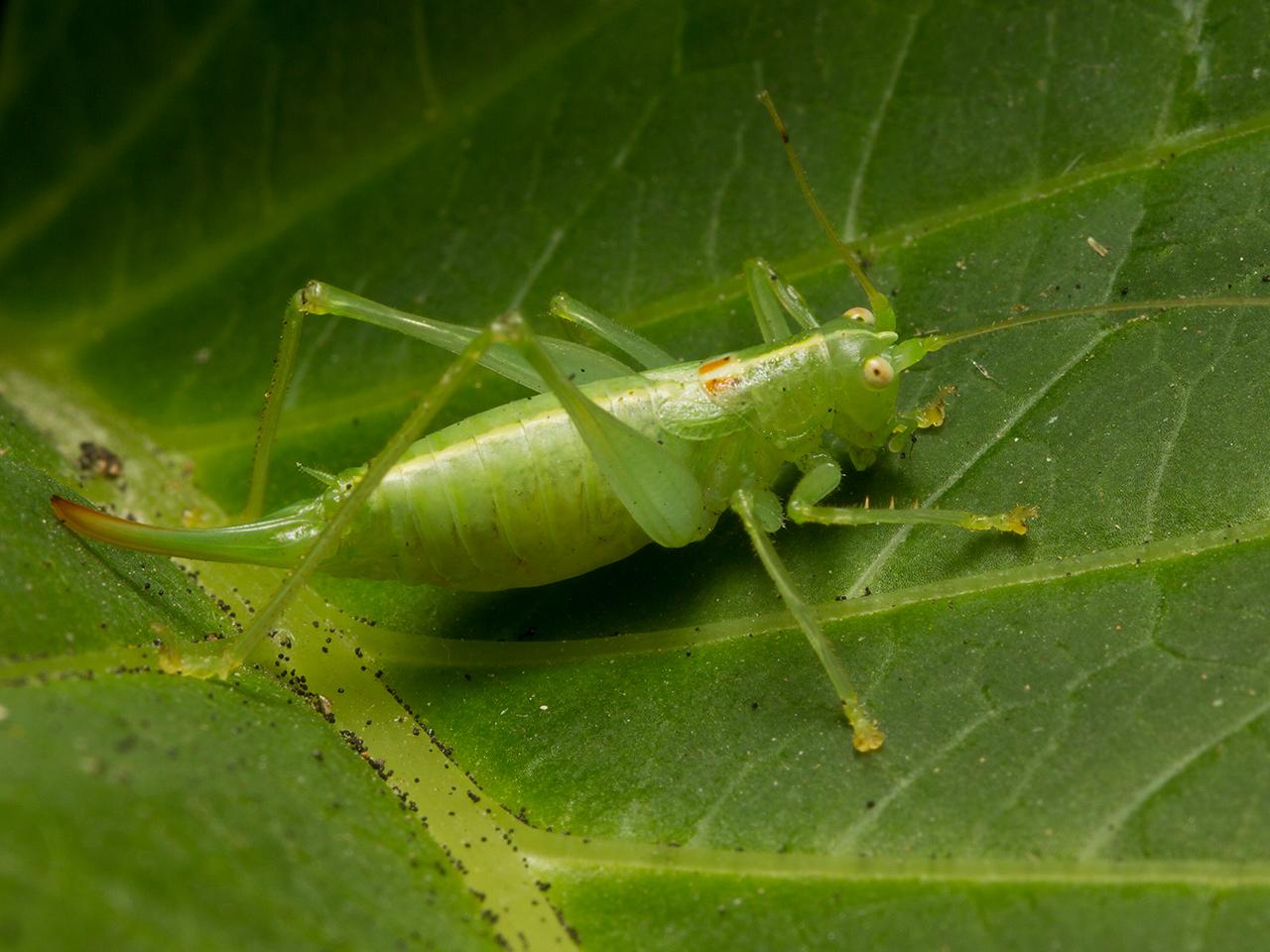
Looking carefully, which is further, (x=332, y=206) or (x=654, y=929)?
(x=332, y=206)

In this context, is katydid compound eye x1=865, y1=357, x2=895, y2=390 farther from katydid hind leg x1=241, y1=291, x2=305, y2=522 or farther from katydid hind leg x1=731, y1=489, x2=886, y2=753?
katydid hind leg x1=241, y1=291, x2=305, y2=522

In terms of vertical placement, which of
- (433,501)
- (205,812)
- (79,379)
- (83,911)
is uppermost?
(79,379)

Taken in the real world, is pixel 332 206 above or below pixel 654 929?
above

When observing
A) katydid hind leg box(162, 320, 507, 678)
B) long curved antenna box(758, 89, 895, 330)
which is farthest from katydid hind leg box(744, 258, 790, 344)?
katydid hind leg box(162, 320, 507, 678)

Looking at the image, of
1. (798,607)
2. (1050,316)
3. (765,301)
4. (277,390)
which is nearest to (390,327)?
(277,390)

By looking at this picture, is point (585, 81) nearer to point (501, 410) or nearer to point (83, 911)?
point (501, 410)

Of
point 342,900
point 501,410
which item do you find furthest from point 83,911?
point 501,410

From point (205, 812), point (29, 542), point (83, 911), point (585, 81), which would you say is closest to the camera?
point (83, 911)
